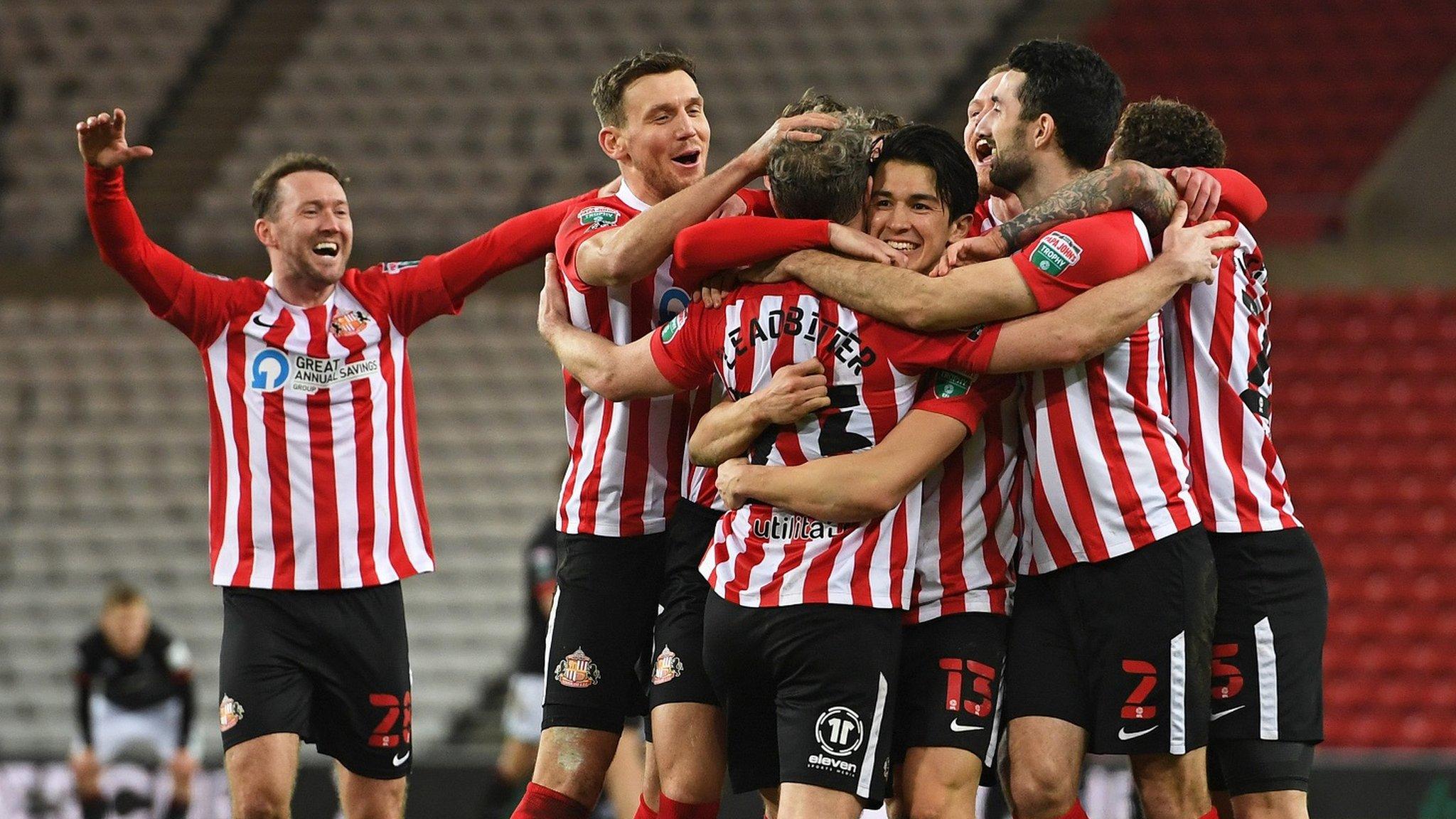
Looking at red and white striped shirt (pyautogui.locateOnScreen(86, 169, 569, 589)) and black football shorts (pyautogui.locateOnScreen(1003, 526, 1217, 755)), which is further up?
red and white striped shirt (pyautogui.locateOnScreen(86, 169, 569, 589))

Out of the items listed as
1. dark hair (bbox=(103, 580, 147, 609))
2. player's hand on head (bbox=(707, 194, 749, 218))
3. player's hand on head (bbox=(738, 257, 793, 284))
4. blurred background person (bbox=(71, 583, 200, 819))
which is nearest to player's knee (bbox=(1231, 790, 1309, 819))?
player's hand on head (bbox=(738, 257, 793, 284))

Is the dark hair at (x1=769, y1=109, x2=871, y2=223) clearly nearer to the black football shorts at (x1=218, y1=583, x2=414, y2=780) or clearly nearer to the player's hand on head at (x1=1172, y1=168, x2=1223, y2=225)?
the player's hand on head at (x1=1172, y1=168, x2=1223, y2=225)

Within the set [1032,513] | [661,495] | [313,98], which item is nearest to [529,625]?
[661,495]

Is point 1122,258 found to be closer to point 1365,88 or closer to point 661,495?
point 661,495

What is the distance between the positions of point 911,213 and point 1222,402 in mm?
1009

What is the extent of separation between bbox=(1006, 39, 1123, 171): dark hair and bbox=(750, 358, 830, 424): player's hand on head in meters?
0.93

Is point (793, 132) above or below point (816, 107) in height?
below

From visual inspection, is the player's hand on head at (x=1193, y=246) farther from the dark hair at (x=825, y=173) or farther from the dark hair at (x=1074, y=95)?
the dark hair at (x=825, y=173)

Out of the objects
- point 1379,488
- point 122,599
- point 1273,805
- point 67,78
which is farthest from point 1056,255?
point 67,78

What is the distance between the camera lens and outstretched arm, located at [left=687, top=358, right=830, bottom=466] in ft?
12.1

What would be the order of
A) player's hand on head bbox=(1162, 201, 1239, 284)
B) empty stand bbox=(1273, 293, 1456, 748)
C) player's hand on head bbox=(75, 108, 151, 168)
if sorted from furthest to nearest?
empty stand bbox=(1273, 293, 1456, 748), player's hand on head bbox=(75, 108, 151, 168), player's hand on head bbox=(1162, 201, 1239, 284)

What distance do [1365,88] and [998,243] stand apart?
10.6 metres

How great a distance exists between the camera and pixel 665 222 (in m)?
4.08

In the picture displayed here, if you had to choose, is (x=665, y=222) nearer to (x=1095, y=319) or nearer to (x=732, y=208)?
(x=732, y=208)
